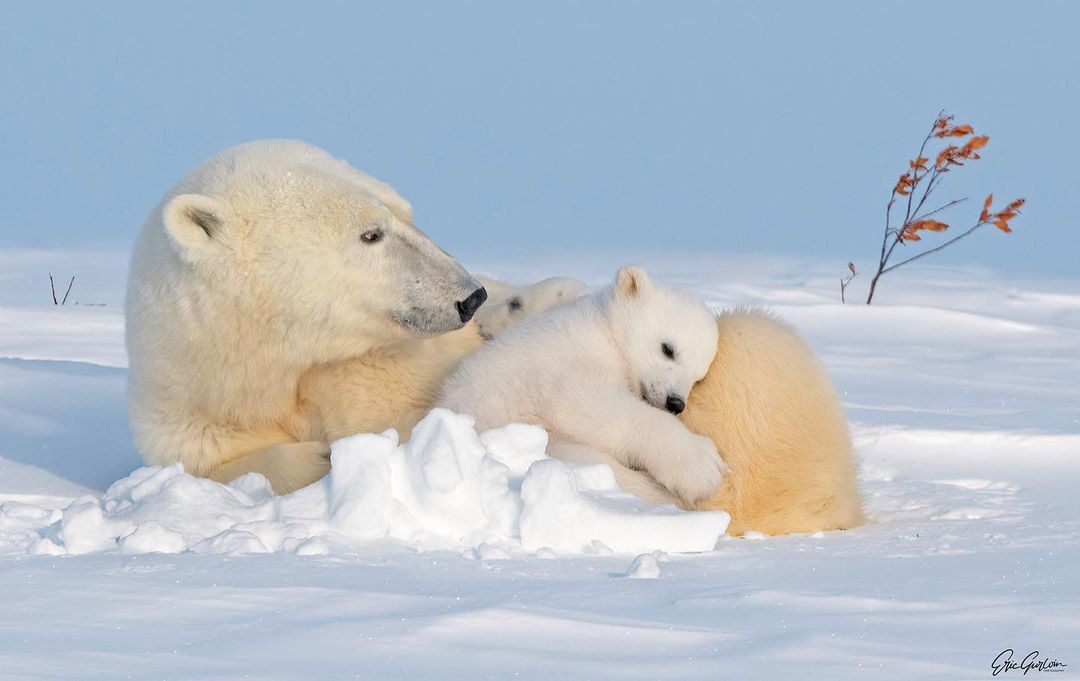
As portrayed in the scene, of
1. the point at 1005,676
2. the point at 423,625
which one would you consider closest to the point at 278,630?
the point at 423,625

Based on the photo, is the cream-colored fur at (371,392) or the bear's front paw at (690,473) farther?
the cream-colored fur at (371,392)

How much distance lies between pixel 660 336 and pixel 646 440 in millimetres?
428

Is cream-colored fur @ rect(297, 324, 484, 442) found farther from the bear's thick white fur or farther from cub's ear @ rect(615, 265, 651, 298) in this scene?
cub's ear @ rect(615, 265, 651, 298)

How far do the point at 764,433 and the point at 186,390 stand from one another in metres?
1.52

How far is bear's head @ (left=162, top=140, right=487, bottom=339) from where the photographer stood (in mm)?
3398

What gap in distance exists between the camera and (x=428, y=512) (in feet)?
10.1

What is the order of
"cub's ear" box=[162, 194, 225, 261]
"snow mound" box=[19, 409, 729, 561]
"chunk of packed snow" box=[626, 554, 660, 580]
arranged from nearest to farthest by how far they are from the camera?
"chunk of packed snow" box=[626, 554, 660, 580] → "snow mound" box=[19, 409, 729, 561] → "cub's ear" box=[162, 194, 225, 261]

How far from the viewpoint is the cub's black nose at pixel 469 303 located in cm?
354

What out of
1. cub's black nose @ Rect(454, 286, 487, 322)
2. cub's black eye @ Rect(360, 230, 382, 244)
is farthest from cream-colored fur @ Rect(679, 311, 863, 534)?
cub's black eye @ Rect(360, 230, 382, 244)

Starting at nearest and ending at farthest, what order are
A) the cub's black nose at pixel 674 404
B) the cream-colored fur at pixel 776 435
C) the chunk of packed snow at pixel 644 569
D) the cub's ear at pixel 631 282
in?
1. the chunk of packed snow at pixel 644 569
2. the cream-colored fur at pixel 776 435
3. the cub's black nose at pixel 674 404
4. the cub's ear at pixel 631 282

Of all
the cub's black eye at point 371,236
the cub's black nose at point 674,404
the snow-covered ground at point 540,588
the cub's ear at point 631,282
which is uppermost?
the cub's black eye at point 371,236

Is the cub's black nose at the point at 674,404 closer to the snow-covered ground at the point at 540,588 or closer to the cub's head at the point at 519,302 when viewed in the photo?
the snow-covered ground at the point at 540,588
